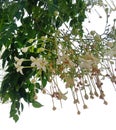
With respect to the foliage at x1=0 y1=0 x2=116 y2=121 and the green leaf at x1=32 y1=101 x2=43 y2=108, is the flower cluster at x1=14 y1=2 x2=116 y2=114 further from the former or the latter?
the green leaf at x1=32 y1=101 x2=43 y2=108

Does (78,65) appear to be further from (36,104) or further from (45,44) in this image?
(36,104)

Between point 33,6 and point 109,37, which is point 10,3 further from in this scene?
point 109,37

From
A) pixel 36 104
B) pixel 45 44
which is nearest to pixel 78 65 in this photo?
pixel 45 44

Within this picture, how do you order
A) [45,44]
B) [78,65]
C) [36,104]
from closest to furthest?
[78,65] → [45,44] → [36,104]

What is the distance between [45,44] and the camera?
1.01 metres

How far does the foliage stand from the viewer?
0.78 metres

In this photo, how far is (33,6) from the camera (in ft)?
3.81

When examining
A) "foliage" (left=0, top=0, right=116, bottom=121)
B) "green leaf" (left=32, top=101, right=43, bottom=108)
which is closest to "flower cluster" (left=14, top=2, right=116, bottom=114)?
"foliage" (left=0, top=0, right=116, bottom=121)

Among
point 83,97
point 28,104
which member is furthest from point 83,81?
point 28,104

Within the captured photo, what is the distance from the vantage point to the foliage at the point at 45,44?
785 mm

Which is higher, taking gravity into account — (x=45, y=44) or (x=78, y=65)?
(x=45, y=44)

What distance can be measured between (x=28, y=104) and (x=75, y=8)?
14.0 inches

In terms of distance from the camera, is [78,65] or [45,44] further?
[45,44]

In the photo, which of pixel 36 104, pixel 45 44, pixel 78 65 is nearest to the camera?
pixel 78 65
